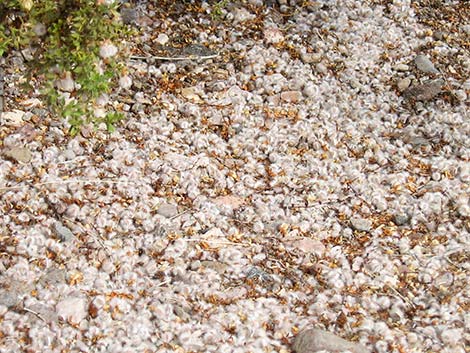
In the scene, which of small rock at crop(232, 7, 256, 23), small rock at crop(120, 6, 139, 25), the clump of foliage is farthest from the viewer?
small rock at crop(232, 7, 256, 23)

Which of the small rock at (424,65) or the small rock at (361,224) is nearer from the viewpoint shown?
the small rock at (361,224)

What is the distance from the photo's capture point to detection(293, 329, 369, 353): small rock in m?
4.32

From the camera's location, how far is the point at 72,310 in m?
4.49

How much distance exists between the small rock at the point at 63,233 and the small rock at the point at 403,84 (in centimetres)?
339

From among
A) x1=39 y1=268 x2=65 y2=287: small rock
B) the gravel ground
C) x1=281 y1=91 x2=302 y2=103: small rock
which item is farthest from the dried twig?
x1=39 y1=268 x2=65 y2=287: small rock

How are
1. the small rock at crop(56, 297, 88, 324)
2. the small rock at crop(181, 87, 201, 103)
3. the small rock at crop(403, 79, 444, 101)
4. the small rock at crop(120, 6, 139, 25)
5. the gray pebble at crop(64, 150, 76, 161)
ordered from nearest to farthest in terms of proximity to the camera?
the small rock at crop(56, 297, 88, 324), the gray pebble at crop(64, 150, 76, 161), the small rock at crop(181, 87, 201, 103), the small rock at crop(403, 79, 444, 101), the small rock at crop(120, 6, 139, 25)

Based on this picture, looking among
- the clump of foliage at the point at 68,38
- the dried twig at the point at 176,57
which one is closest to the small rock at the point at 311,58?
the dried twig at the point at 176,57

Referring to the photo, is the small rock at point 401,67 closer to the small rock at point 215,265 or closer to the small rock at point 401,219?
the small rock at point 401,219

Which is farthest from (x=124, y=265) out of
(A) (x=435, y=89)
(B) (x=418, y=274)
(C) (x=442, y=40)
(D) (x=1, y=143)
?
(C) (x=442, y=40)

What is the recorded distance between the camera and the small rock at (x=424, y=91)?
659 centimetres

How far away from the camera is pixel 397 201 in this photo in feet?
18.4

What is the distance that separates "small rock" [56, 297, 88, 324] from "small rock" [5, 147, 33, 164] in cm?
140

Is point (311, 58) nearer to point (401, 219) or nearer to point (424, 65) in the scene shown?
point (424, 65)

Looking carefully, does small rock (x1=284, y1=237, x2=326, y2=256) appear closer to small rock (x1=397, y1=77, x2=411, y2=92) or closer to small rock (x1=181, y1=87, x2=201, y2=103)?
small rock (x1=181, y1=87, x2=201, y2=103)
